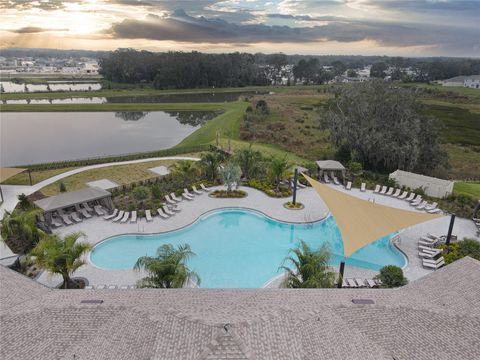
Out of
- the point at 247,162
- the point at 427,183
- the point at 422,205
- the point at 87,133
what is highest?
the point at 247,162

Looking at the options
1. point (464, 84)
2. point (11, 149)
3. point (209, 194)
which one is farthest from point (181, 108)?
point (464, 84)

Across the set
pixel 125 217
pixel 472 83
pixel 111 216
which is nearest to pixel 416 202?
pixel 125 217

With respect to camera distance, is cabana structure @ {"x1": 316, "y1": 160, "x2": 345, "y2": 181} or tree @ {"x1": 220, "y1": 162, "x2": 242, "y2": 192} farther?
cabana structure @ {"x1": 316, "y1": 160, "x2": 345, "y2": 181}

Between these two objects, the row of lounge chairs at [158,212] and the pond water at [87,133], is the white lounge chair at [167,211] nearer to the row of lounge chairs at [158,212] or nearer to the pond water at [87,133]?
the row of lounge chairs at [158,212]

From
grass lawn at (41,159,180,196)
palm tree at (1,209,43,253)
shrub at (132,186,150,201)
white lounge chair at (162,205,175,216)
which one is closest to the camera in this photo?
palm tree at (1,209,43,253)

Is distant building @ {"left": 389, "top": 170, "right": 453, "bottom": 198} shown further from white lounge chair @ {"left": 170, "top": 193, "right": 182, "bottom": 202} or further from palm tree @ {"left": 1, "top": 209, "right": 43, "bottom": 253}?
palm tree @ {"left": 1, "top": 209, "right": 43, "bottom": 253}

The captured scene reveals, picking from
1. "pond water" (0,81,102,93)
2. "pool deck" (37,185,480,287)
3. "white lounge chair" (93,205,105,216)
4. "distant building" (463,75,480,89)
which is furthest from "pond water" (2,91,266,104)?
"distant building" (463,75,480,89)

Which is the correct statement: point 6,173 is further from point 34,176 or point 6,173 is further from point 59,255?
point 59,255
